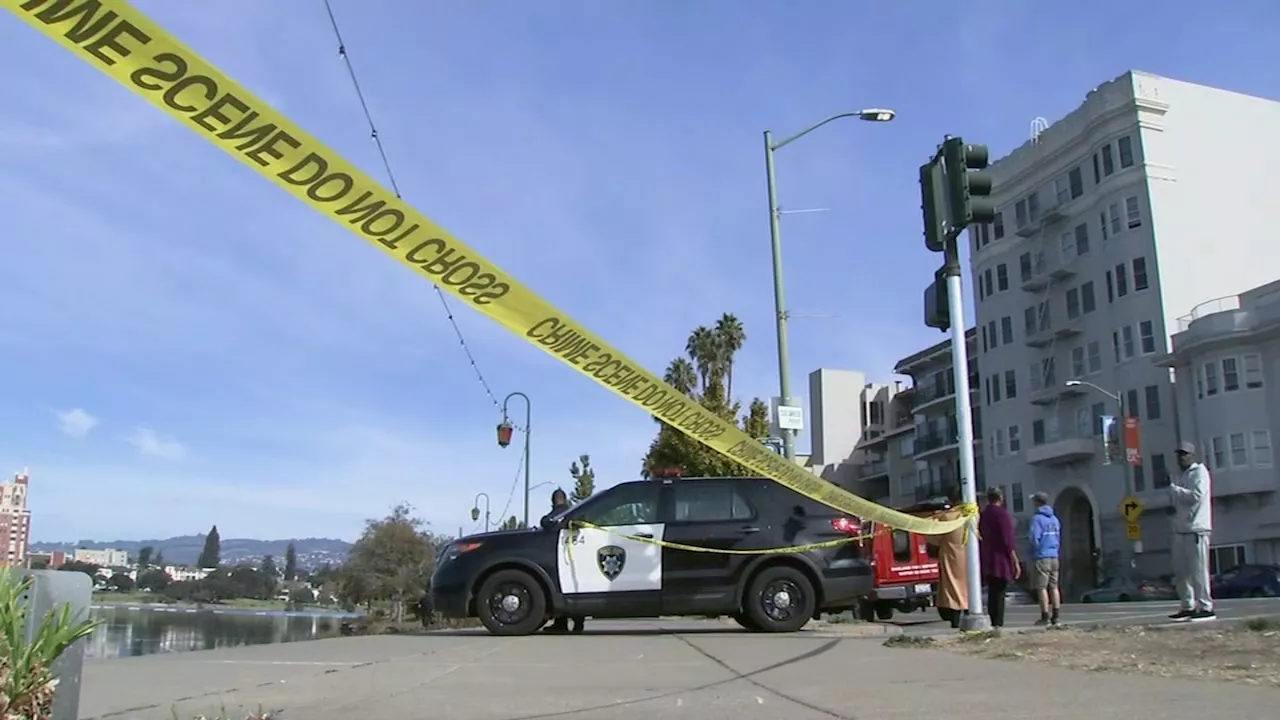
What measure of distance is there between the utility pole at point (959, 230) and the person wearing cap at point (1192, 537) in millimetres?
2131

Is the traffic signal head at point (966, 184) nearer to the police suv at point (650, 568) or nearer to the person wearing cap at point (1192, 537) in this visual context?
the person wearing cap at point (1192, 537)

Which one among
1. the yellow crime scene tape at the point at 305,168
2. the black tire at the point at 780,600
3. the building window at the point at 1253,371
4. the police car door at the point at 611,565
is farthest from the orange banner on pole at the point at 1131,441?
the yellow crime scene tape at the point at 305,168

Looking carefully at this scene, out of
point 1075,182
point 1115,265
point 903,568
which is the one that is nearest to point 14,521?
point 903,568

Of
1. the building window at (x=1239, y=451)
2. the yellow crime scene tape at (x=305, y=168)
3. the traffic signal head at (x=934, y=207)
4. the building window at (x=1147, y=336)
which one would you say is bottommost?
the yellow crime scene tape at (x=305, y=168)

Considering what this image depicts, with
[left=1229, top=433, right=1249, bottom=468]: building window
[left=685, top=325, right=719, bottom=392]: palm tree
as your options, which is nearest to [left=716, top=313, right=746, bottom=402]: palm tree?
[left=685, top=325, right=719, bottom=392]: palm tree

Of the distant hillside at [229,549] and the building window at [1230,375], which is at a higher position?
the building window at [1230,375]

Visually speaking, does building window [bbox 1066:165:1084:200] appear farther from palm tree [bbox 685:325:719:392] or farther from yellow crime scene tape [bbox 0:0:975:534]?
yellow crime scene tape [bbox 0:0:975:534]

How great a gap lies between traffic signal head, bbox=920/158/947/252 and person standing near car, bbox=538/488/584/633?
507cm

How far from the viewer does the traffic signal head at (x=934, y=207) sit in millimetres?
10125

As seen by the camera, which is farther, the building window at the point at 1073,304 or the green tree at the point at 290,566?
the building window at the point at 1073,304

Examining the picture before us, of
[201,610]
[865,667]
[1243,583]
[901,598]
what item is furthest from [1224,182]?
[865,667]

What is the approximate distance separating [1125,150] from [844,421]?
41.0 metres

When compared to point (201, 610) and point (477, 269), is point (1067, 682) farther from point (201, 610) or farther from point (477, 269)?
point (201, 610)

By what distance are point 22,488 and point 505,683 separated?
3.75 meters
